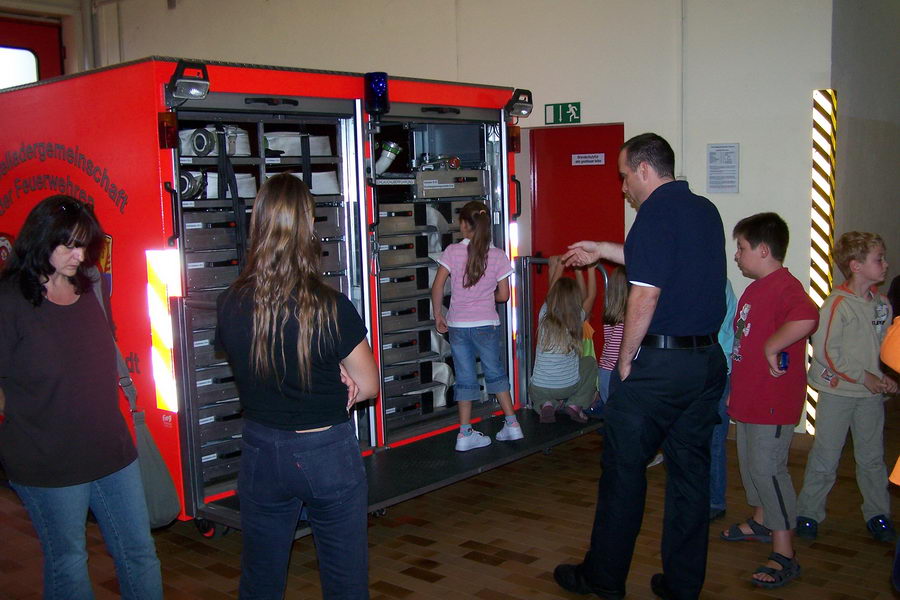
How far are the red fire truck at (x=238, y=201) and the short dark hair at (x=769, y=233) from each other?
83.8 inches

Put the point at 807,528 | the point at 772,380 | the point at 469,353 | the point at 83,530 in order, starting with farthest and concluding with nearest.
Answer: the point at 469,353, the point at 807,528, the point at 772,380, the point at 83,530

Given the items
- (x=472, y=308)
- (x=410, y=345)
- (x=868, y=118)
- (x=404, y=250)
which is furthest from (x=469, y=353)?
(x=868, y=118)

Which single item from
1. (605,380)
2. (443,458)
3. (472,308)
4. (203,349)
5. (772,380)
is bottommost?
(443,458)

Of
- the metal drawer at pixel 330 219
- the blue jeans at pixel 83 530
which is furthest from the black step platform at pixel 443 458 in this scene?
the blue jeans at pixel 83 530

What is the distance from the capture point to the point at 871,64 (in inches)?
294

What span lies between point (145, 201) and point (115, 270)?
517 mm

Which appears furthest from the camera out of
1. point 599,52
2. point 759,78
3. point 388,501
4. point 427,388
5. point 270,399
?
point 599,52

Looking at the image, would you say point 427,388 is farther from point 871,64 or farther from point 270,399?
point 871,64

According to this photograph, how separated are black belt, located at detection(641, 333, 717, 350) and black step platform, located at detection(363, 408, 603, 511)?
182 cm

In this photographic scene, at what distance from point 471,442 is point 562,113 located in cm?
337

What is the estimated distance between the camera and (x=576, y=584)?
4.09 metres

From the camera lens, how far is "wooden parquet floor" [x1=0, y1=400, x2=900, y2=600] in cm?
420

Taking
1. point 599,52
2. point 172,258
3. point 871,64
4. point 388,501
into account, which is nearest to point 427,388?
point 388,501

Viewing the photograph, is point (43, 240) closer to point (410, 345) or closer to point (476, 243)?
point (476, 243)
